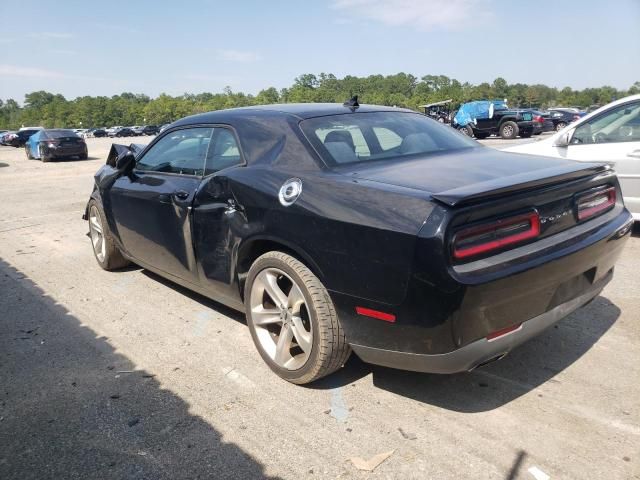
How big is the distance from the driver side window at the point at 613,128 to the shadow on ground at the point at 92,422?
17.5 feet

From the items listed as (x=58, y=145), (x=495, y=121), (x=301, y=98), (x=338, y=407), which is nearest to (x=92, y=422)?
(x=338, y=407)

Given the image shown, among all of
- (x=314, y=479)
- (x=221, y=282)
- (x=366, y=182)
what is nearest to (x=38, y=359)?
(x=221, y=282)

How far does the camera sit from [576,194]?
2744 millimetres

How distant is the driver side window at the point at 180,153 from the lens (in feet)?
12.3

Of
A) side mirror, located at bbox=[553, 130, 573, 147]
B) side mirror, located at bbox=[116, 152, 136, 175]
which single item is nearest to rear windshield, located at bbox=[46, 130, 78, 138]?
side mirror, located at bbox=[116, 152, 136, 175]

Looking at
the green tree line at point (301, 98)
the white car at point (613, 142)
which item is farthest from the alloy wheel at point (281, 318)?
the green tree line at point (301, 98)

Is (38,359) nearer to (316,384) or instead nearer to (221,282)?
(221,282)

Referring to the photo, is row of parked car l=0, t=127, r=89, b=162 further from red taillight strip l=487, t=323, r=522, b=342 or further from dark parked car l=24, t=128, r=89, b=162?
red taillight strip l=487, t=323, r=522, b=342

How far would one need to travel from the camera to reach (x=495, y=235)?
2.36m

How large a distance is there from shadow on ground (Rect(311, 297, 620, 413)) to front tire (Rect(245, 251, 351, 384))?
0.77 feet

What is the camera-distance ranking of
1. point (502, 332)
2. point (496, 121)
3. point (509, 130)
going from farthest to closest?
1. point (496, 121)
2. point (509, 130)
3. point (502, 332)

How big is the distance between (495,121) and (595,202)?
23534 mm

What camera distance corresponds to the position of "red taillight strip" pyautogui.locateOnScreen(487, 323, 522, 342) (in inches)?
93.6

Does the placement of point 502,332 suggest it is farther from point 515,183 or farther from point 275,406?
point 275,406
